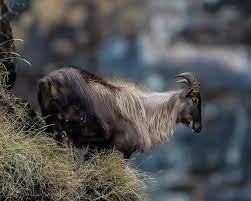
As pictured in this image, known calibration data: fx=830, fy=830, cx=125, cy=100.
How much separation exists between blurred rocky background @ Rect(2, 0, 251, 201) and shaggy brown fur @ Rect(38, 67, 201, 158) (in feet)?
49.8

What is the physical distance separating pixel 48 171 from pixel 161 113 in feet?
9.28

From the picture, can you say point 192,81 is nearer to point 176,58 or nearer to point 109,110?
point 109,110

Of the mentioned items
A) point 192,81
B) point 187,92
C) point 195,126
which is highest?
point 192,81

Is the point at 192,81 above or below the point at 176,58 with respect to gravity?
above

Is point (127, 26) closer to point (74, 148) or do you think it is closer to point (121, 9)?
point (121, 9)

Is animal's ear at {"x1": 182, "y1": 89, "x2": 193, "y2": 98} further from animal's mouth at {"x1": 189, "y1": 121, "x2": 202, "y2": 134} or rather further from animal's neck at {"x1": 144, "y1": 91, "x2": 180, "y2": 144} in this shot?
animal's mouth at {"x1": 189, "y1": 121, "x2": 202, "y2": 134}

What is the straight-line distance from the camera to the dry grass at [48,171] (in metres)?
8.93

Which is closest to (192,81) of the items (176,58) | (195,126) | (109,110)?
(195,126)

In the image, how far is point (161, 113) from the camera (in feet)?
38.1

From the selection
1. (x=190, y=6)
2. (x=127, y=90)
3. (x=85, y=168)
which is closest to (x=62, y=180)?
(x=85, y=168)

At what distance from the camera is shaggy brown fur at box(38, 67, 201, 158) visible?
10.2 metres

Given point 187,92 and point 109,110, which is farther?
point 187,92

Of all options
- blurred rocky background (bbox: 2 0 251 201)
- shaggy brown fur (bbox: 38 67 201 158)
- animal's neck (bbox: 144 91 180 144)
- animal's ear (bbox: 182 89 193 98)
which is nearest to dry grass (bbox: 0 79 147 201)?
shaggy brown fur (bbox: 38 67 201 158)

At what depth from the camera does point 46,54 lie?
3675cm
